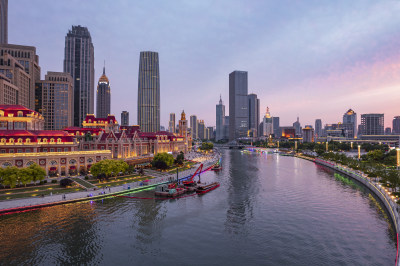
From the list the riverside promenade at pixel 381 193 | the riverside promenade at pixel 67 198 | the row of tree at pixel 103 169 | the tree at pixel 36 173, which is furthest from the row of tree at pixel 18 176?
the riverside promenade at pixel 381 193

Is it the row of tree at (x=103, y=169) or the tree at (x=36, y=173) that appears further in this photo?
the row of tree at (x=103, y=169)

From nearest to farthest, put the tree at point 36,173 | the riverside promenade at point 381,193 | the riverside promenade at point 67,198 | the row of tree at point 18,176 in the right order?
the riverside promenade at point 381,193
the riverside promenade at point 67,198
the row of tree at point 18,176
the tree at point 36,173

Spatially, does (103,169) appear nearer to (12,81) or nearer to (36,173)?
(36,173)

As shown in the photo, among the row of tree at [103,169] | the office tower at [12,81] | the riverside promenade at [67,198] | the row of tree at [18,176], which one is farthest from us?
the office tower at [12,81]

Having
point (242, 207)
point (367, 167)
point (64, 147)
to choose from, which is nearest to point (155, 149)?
point (64, 147)

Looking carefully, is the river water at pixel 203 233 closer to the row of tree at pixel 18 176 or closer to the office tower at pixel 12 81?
the row of tree at pixel 18 176

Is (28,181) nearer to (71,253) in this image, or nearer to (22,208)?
(22,208)
